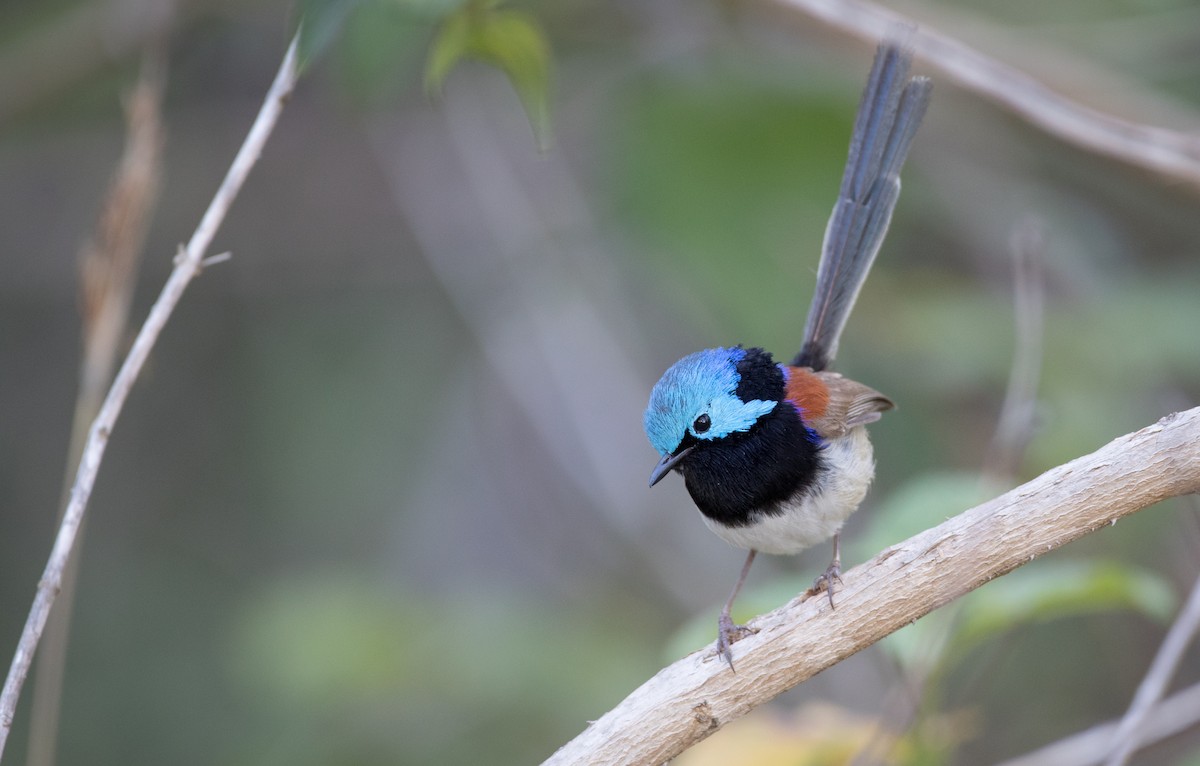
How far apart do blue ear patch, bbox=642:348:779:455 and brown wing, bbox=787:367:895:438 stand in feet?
0.59

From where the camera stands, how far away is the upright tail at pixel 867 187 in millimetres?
3037

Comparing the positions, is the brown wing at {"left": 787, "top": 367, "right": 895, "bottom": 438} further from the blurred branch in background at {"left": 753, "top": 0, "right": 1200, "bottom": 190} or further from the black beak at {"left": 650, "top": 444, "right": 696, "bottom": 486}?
the blurred branch in background at {"left": 753, "top": 0, "right": 1200, "bottom": 190}

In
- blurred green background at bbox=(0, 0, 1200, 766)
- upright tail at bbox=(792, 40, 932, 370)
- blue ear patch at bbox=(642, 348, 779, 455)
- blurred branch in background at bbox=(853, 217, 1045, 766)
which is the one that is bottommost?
blurred branch in background at bbox=(853, 217, 1045, 766)

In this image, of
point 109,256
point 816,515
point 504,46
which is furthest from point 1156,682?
point 109,256

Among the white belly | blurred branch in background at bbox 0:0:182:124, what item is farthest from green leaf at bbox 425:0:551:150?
blurred branch in background at bbox 0:0:182:124

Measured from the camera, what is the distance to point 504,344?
5.94 metres

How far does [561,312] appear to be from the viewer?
19.3ft

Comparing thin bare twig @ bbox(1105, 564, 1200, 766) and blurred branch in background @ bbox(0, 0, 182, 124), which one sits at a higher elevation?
blurred branch in background @ bbox(0, 0, 182, 124)

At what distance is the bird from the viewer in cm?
303

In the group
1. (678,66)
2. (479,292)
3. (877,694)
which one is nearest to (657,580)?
(877,694)

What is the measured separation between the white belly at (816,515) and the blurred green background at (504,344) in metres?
1.41

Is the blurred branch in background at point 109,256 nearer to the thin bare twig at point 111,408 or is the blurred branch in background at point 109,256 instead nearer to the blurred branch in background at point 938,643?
the thin bare twig at point 111,408

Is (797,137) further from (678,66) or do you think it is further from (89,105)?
(89,105)

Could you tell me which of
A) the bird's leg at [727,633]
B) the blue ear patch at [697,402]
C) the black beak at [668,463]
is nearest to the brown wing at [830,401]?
the blue ear patch at [697,402]
